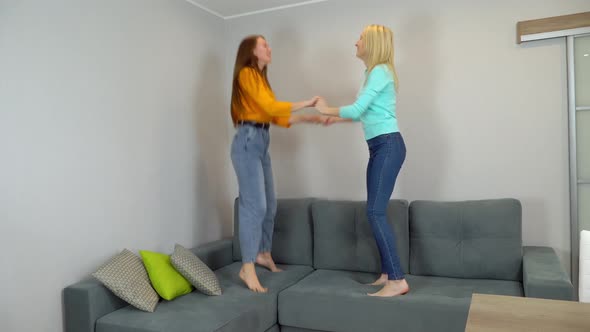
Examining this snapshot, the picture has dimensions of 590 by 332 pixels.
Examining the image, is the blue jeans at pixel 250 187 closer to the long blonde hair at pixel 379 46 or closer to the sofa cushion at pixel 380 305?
the sofa cushion at pixel 380 305

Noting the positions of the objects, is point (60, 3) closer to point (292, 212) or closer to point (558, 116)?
point (292, 212)

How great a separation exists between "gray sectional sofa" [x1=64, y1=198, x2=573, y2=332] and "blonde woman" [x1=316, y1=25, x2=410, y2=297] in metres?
0.26

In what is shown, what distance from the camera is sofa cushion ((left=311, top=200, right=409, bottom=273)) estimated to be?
315cm

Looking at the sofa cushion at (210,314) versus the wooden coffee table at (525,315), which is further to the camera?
the sofa cushion at (210,314)

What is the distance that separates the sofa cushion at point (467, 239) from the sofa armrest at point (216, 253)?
1.32 m

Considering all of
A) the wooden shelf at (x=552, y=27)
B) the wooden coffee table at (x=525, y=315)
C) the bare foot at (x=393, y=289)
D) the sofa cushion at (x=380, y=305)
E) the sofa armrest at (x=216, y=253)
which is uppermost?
the wooden shelf at (x=552, y=27)

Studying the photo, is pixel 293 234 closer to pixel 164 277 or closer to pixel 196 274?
pixel 196 274

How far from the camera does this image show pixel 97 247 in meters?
2.85

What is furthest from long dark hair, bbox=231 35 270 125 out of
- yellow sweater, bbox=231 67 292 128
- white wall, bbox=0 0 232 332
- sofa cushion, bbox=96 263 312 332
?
sofa cushion, bbox=96 263 312 332

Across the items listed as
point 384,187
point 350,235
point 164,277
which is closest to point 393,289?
point 384,187

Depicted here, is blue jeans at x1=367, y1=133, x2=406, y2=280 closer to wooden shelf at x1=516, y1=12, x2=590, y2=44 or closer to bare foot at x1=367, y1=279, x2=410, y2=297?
bare foot at x1=367, y1=279, x2=410, y2=297

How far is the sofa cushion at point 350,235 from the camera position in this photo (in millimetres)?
3150

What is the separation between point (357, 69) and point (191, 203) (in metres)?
1.62

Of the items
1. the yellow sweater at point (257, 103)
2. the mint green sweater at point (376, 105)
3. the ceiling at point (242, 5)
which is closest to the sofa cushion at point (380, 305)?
the mint green sweater at point (376, 105)
